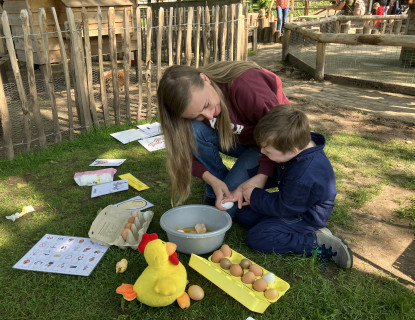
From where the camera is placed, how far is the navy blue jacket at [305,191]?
6.84 ft

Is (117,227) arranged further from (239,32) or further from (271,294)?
(239,32)

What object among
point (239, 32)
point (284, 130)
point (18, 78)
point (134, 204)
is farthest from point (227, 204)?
point (239, 32)

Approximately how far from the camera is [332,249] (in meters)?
2.25

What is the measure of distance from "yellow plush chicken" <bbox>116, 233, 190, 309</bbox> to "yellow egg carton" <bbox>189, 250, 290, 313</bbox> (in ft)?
0.61

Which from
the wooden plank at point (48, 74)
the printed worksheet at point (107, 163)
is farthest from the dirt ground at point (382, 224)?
the wooden plank at point (48, 74)

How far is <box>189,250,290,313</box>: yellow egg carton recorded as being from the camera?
1.87 meters

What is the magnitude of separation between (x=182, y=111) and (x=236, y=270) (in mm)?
956

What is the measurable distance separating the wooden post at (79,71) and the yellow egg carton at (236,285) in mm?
2918

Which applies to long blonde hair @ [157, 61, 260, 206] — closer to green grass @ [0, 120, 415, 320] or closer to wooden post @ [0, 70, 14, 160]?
green grass @ [0, 120, 415, 320]

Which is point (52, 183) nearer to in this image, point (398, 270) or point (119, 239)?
point (119, 239)

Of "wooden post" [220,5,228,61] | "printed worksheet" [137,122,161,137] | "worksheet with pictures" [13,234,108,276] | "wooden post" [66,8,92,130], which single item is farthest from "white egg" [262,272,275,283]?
"wooden post" [220,5,228,61]

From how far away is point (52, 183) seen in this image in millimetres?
3375

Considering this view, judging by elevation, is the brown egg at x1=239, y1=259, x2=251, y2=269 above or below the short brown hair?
below

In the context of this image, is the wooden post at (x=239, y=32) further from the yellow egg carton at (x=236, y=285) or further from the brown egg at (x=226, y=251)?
the yellow egg carton at (x=236, y=285)
